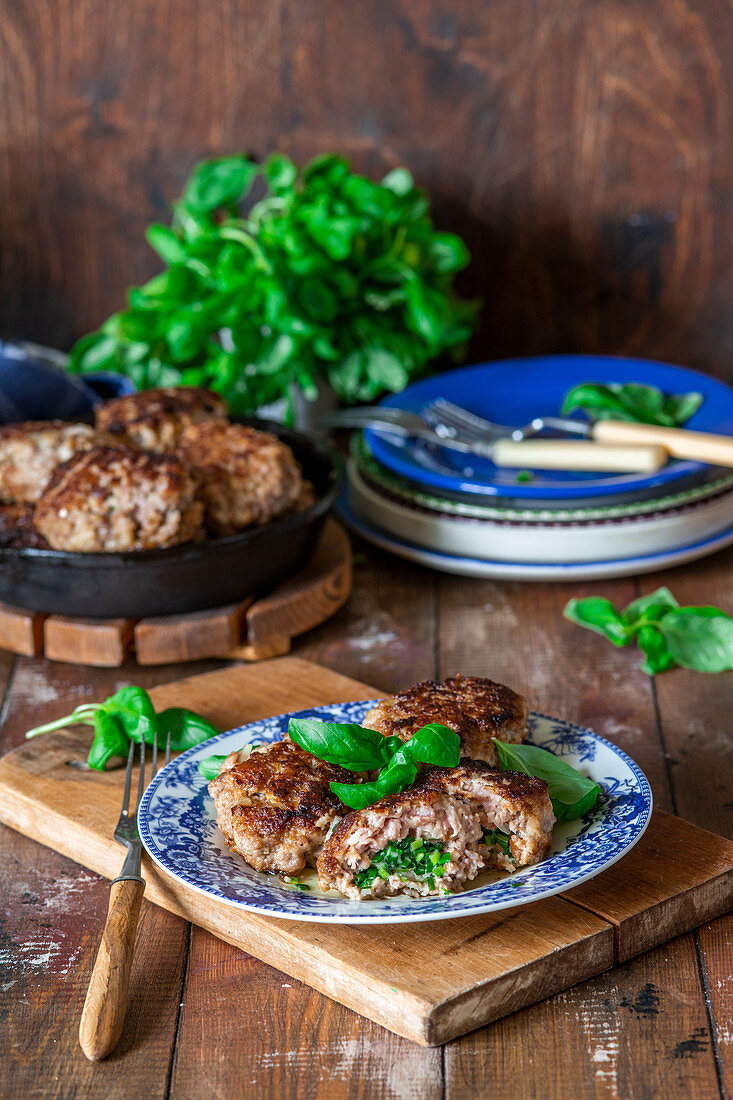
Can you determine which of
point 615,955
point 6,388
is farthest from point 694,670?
point 6,388

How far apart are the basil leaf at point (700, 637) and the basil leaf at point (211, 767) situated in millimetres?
604

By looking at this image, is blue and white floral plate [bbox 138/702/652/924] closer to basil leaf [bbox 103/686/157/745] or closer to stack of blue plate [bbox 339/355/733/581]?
basil leaf [bbox 103/686/157/745]

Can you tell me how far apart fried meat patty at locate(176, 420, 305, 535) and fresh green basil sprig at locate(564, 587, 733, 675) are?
391mm

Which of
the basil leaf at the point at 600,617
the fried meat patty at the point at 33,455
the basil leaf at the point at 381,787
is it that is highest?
the basil leaf at the point at 381,787

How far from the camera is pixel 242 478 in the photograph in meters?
1.44

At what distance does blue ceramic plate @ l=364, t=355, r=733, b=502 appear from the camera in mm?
1600

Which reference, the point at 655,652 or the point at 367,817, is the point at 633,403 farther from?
the point at 367,817

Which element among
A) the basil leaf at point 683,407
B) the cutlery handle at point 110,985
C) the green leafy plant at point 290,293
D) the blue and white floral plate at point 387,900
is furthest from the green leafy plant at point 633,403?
the cutlery handle at point 110,985

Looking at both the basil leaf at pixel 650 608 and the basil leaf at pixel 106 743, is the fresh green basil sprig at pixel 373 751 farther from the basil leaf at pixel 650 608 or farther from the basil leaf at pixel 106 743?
the basil leaf at pixel 650 608

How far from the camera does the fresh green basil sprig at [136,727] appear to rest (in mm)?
1161

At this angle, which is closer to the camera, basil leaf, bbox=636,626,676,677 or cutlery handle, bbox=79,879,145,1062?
cutlery handle, bbox=79,879,145,1062

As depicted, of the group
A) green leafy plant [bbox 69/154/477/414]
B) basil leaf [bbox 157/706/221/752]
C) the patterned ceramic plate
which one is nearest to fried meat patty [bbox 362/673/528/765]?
basil leaf [bbox 157/706/221/752]

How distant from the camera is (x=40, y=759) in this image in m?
1.19

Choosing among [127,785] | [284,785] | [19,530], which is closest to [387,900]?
[284,785]
